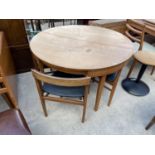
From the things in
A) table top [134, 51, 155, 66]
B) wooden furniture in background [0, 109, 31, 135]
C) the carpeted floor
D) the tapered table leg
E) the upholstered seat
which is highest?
table top [134, 51, 155, 66]

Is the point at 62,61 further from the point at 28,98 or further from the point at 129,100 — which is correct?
the point at 129,100

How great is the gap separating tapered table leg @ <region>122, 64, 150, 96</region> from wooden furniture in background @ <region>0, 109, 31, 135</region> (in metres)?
1.53

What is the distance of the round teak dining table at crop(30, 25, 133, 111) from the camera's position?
1.20 metres

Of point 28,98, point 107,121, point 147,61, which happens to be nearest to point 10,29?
point 28,98

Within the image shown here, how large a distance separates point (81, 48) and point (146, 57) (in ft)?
3.30

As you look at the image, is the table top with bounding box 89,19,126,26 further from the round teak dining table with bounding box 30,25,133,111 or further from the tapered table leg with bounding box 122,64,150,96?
the tapered table leg with bounding box 122,64,150,96

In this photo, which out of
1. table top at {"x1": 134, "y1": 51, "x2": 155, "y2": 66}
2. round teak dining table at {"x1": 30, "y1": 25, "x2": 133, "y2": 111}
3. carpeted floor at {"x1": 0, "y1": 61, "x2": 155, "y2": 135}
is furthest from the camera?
table top at {"x1": 134, "y1": 51, "x2": 155, "y2": 66}

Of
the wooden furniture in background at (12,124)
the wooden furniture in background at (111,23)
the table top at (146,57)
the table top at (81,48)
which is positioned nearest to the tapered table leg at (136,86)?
the table top at (146,57)

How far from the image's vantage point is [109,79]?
1618 millimetres

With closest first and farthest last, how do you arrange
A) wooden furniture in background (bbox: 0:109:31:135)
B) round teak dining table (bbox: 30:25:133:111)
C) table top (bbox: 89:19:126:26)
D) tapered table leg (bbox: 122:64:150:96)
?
wooden furniture in background (bbox: 0:109:31:135)
round teak dining table (bbox: 30:25:133:111)
tapered table leg (bbox: 122:64:150:96)
table top (bbox: 89:19:126:26)

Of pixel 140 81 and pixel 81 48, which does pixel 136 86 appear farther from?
pixel 81 48

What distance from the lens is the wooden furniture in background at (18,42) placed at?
1798mm

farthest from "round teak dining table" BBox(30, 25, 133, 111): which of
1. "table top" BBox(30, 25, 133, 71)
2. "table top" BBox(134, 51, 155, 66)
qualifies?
"table top" BBox(134, 51, 155, 66)

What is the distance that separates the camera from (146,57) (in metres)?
1.87
